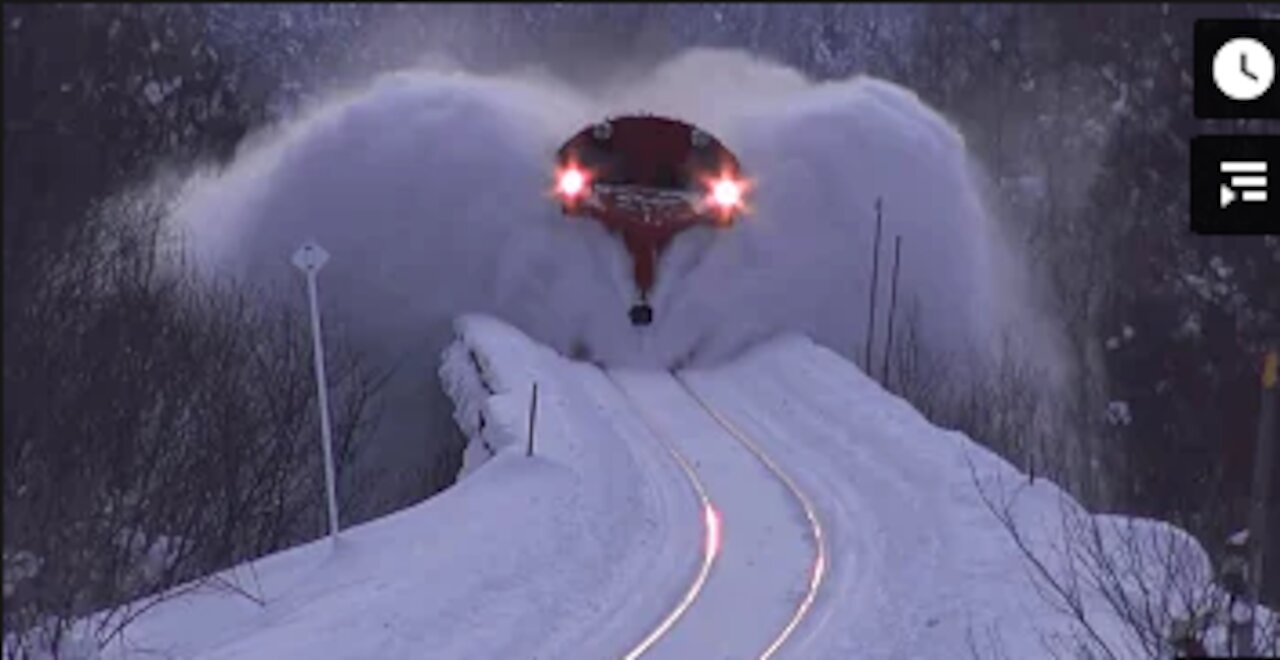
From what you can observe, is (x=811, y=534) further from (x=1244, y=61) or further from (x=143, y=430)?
(x=1244, y=61)

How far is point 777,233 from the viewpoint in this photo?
28016 mm

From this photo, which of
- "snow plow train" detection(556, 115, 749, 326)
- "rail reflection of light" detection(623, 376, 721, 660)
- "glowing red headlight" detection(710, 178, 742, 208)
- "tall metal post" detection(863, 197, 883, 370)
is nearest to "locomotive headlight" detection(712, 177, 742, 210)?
"glowing red headlight" detection(710, 178, 742, 208)

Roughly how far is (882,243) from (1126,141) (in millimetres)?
20381

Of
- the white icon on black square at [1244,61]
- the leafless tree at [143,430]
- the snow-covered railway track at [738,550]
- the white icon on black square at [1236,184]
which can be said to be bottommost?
the snow-covered railway track at [738,550]

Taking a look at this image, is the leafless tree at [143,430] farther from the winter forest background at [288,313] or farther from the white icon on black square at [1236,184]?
the white icon on black square at [1236,184]

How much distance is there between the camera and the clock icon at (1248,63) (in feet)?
22.3

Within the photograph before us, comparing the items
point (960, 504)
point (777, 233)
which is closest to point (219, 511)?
point (960, 504)

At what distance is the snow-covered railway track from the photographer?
12883 millimetres

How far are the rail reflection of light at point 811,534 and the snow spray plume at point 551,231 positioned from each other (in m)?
4.79

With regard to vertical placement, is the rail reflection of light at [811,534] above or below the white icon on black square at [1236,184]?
below

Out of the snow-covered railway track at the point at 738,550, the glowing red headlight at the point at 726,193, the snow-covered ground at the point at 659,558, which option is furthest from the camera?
the glowing red headlight at the point at 726,193

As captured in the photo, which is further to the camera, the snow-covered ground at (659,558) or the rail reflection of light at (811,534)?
the rail reflection of light at (811,534)

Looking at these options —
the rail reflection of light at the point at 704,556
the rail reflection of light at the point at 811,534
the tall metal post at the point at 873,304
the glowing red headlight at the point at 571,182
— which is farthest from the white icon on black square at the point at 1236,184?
the tall metal post at the point at 873,304

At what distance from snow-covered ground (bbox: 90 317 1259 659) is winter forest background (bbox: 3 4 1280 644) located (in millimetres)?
1690
